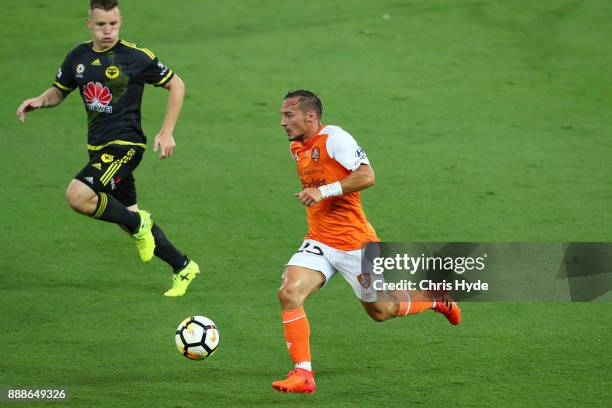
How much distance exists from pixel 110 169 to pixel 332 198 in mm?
2157

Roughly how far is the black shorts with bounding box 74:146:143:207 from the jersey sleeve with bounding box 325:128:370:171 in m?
2.17

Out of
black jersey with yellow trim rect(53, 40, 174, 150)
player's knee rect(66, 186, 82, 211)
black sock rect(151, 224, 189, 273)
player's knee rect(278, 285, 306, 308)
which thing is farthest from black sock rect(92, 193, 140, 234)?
player's knee rect(278, 285, 306, 308)

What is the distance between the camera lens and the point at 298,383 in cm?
693

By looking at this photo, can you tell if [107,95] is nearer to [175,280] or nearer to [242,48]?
[175,280]

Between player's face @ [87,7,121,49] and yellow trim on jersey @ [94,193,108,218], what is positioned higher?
player's face @ [87,7,121,49]

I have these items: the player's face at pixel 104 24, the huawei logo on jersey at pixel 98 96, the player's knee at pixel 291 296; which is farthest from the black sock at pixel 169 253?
the player's knee at pixel 291 296

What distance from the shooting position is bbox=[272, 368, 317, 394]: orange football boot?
6867 millimetres

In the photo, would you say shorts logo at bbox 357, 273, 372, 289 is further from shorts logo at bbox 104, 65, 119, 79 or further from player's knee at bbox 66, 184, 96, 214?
shorts logo at bbox 104, 65, 119, 79

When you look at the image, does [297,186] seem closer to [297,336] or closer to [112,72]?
[112,72]

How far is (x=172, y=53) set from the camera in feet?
53.3

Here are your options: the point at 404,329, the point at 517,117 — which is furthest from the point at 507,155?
the point at 404,329

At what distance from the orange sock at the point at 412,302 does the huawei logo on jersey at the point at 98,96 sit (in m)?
2.90

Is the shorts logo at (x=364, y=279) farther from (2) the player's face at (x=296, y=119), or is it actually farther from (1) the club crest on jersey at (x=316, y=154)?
(2) the player's face at (x=296, y=119)

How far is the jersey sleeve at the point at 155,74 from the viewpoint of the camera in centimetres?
888
